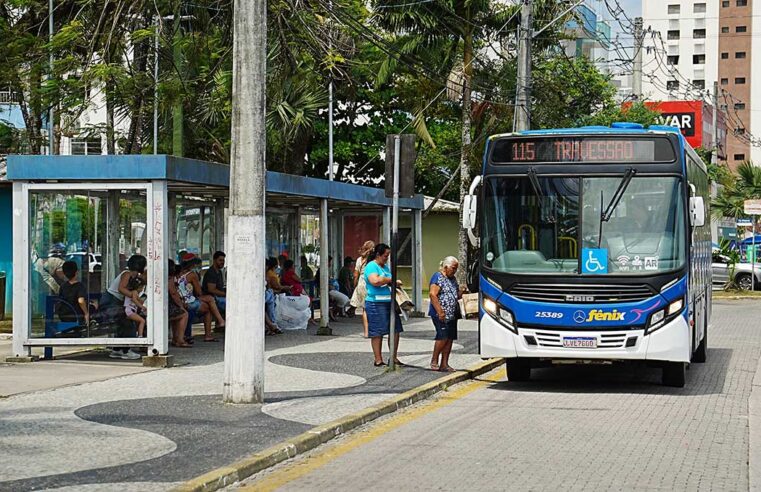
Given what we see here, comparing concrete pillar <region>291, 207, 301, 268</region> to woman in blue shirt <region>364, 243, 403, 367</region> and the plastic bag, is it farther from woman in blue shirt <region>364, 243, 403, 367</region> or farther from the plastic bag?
woman in blue shirt <region>364, 243, 403, 367</region>

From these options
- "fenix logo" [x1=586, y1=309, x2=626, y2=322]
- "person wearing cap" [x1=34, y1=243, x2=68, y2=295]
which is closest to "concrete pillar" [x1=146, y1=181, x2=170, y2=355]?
"person wearing cap" [x1=34, y1=243, x2=68, y2=295]

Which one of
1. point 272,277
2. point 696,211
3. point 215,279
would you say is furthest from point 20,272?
point 696,211

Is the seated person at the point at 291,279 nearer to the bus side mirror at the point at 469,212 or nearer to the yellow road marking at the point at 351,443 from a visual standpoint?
the yellow road marking at the point at 351,443

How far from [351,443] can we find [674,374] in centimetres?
581

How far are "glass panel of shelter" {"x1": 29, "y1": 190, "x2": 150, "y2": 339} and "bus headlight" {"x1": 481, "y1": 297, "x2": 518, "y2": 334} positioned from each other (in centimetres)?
497

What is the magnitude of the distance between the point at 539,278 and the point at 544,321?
1.70ft

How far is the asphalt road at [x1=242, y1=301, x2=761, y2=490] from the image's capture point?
28.6ft

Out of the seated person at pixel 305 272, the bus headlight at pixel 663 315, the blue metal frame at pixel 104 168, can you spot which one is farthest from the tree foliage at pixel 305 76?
the bus headlight at pixel 663 315

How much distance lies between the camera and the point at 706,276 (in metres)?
19.3

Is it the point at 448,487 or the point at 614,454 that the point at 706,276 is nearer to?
the point at 614,454

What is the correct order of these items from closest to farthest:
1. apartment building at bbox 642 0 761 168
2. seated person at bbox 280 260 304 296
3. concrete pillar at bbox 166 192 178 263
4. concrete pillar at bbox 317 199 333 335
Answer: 1. concrete pillar at bbox 166 192 178 263
2. concrete pillar at bbox 317 199 333 335
3. seated person at bbox 280 260 304 296
4. apartment building at bbox 642 0 761 168

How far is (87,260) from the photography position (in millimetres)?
17250

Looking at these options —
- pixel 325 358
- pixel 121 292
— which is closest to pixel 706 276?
pixel 325 358

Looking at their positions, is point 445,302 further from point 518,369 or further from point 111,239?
point 111,239
